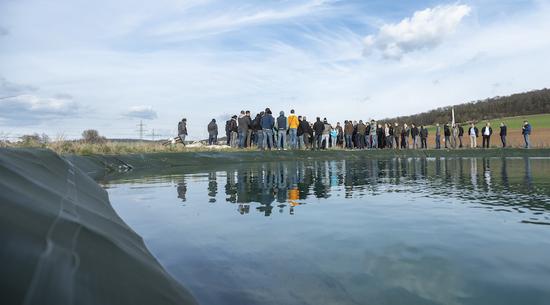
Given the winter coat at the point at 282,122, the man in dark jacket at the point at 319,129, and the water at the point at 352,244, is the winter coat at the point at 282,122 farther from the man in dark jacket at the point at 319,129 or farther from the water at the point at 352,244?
the water at the point at 352,244

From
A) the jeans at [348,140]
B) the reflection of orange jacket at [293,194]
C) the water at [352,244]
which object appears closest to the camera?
the water at [352,244]

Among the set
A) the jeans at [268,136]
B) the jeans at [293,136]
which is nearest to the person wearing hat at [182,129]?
the jeans at [268,136]

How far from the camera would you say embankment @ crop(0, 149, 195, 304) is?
1.48 metres

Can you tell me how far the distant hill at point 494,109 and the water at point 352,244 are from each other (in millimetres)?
82225

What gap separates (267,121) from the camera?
18719 millimetres

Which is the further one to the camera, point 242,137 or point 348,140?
point 348,140

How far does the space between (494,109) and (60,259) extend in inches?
4107

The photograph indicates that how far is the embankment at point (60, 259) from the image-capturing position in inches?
58.2

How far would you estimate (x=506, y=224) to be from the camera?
14.1 feet

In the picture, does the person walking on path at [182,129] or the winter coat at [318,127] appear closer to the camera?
the person walking on path at [182,129]

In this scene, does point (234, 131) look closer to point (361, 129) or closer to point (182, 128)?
point (182, 128)

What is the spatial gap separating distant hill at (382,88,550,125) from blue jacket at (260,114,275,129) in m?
70.3

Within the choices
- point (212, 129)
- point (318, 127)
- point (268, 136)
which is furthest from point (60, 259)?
point (318, 127)

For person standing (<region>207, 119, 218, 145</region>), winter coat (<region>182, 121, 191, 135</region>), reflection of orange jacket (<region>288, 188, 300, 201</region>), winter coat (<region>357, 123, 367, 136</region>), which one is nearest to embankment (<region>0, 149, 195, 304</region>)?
reflection of orange jacket (<region>288, 188, 300, 201</region>)
